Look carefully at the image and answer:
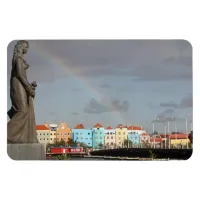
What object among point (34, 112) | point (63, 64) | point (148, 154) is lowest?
point (148, 154)

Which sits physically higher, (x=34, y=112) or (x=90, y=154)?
(x=34, y=112)

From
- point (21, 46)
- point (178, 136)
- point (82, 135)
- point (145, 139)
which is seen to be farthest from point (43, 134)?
point (178, 136)

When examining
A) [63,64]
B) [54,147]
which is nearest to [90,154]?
[54,147]

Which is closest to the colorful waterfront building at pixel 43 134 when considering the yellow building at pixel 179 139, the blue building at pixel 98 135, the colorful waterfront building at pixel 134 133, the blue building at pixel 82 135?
the blue building at pixel 82 135

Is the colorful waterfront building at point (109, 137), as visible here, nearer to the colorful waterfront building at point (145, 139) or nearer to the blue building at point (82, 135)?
the blue building at point (82, 135)

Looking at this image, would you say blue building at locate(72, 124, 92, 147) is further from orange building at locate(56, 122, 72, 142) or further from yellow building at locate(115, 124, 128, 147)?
yellow building at locate(115, 124, 128, 147)

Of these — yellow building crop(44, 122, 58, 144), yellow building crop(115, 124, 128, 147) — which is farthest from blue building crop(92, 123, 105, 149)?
yellow building crop(44, 122, 58, 144)

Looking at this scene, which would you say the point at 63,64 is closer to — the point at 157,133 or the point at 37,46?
the point at 37,46
